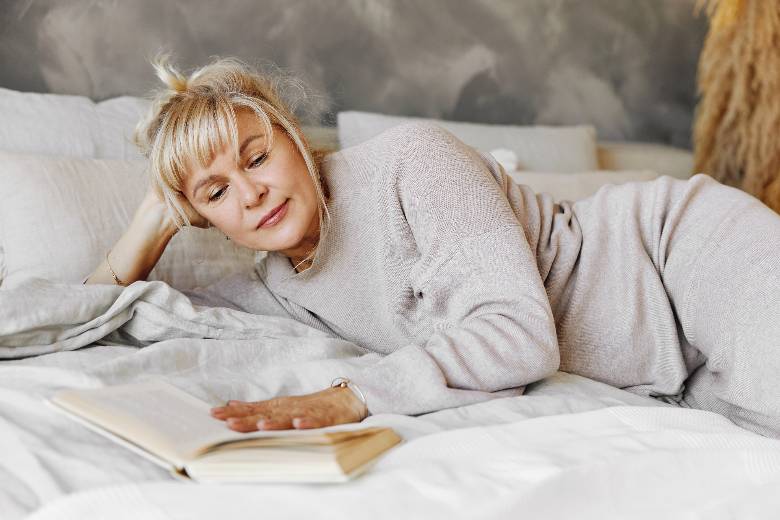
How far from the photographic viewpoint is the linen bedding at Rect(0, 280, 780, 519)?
2.40 ft

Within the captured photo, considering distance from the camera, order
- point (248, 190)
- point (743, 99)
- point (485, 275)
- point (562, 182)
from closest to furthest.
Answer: point (485, 275) < point (248, 190) < point (562, 182) < point (743, 99)

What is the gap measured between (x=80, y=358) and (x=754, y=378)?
1.03 metres

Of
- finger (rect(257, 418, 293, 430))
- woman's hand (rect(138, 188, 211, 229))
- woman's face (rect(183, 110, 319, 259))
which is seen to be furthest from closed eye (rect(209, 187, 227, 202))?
finger (rect(257, 418, 293, 430))

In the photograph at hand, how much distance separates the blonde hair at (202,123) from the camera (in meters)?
1.42

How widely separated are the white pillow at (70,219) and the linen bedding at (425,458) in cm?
28

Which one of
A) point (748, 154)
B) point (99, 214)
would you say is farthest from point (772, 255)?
point (748, 154)

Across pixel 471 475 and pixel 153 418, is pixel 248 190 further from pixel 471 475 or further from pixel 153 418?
pixel 471 475

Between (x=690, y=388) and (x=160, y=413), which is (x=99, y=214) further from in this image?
(x=690, y=388)

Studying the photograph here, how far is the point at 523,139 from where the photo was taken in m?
2.51

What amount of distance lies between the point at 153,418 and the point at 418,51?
79.5 inches

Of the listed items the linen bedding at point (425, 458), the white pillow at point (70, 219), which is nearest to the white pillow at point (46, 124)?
the white pillow at point (70, 219)

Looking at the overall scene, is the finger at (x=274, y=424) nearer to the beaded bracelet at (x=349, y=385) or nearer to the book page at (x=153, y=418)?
the book page at (x=153, y=418)

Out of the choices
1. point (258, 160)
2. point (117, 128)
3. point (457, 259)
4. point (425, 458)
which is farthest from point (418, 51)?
point (425, 458)

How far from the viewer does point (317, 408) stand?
102cm
